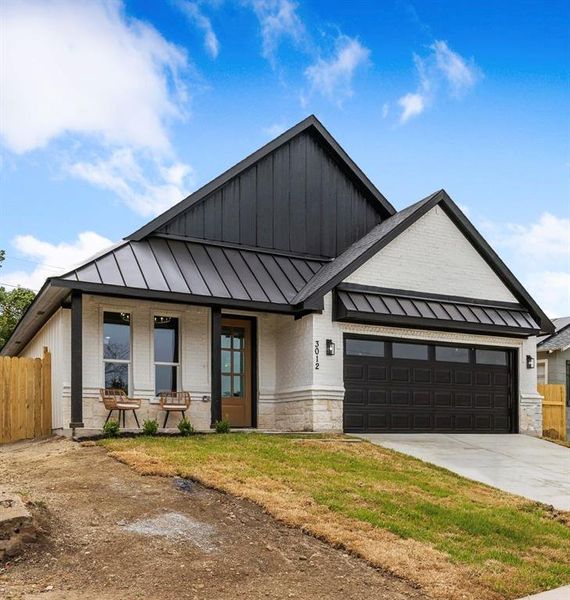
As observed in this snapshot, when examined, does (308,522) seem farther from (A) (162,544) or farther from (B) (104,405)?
(B) (104,405)

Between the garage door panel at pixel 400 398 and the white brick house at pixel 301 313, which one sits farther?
the garage door panel at pixel 400 398

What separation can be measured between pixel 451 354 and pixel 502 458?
150 inches

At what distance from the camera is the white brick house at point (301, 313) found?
15672mm

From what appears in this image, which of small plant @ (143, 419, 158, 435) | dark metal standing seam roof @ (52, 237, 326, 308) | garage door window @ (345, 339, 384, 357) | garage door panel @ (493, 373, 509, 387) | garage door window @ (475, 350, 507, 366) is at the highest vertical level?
dark metal standing seam roof @ (52, 237, 326, 308)

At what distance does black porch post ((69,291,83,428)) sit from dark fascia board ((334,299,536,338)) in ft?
18.3

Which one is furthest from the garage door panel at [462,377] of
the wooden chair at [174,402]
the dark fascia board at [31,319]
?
the dark fascia board at [31,319]

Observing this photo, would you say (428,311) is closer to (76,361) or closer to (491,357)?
(491,357)

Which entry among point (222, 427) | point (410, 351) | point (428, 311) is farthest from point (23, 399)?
point (428, 311)

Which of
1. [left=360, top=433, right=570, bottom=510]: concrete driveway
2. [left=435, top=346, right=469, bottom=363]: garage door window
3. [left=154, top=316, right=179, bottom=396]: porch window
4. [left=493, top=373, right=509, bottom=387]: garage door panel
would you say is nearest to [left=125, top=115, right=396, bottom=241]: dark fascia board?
[left=154, top=316, right=179, bottom=396]: porch window

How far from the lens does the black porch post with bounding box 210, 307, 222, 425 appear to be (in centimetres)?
1562

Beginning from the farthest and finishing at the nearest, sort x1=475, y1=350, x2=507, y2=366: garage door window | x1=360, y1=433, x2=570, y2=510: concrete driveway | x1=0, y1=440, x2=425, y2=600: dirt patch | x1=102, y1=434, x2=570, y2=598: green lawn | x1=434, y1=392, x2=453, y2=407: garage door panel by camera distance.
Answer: x1=475, y1=350, x2=507, y2=366: garage door window
x1=434, y1=392, x2=453, y2=407: garage door panel
x1=360, y1=433, x2=570, y2=510: concrete driveway
x1=102, y1=434, x2=570, y2=598: green lawn
x1=0, y1=440, x2=425, y2=600: dirt patch

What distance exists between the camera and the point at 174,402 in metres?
16.0

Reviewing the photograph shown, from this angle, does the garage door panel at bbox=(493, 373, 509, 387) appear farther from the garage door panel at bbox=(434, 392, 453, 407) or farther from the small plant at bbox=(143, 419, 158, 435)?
the small plant at bbox=(143, 419, 158, 435)

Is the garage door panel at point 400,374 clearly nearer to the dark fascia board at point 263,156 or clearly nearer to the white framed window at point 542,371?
the dark fascia board at point 263,156
